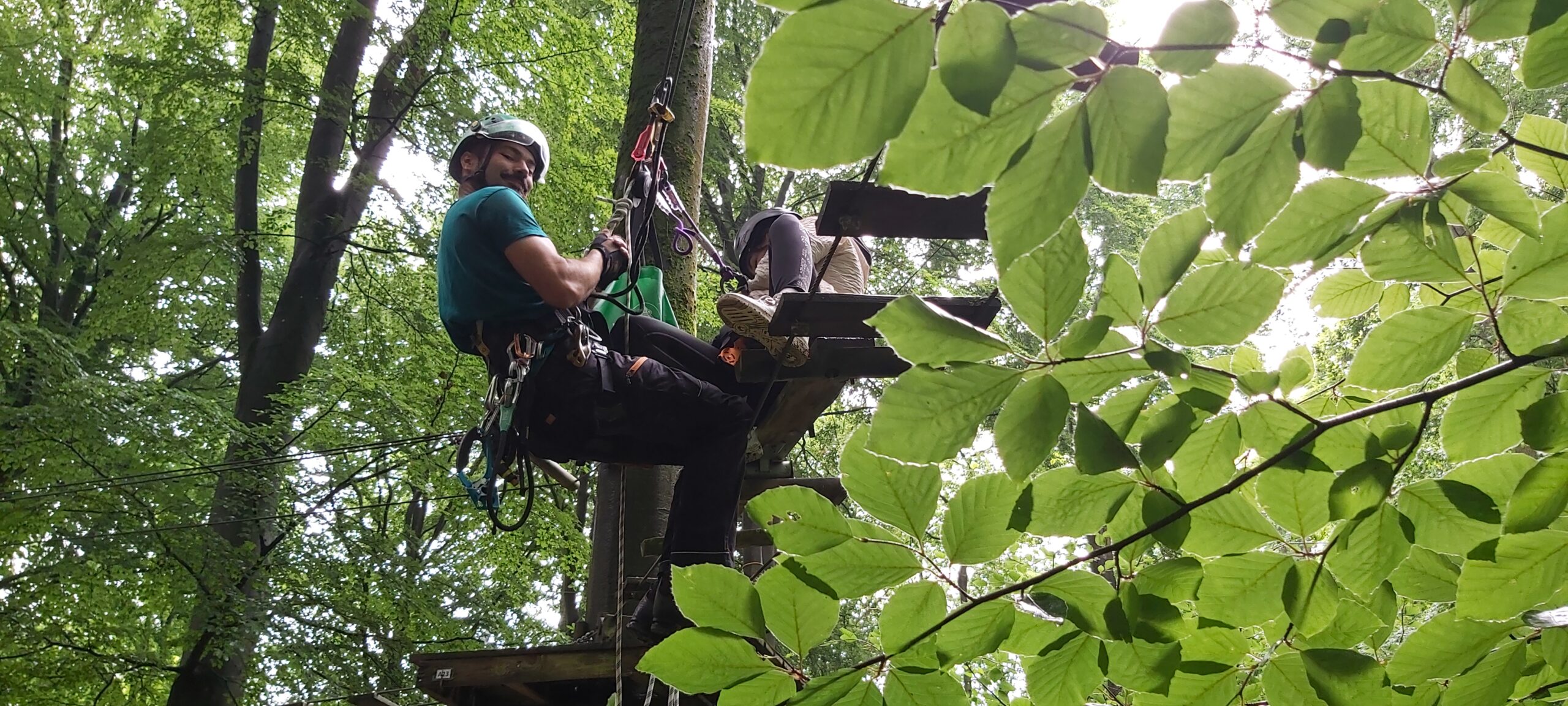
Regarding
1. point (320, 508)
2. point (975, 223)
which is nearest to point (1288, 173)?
point (975, 223)

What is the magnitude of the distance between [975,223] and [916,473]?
1575mm

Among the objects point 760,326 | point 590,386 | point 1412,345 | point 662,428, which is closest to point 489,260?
point 590,386

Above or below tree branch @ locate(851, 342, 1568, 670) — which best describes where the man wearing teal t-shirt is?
above

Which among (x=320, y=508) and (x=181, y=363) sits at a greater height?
(x=181, y=363)

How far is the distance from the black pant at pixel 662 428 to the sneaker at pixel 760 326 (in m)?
0.22

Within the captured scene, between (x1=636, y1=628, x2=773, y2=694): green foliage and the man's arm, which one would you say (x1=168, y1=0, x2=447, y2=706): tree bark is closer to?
the man's arm

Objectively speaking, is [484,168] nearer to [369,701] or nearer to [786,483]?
[786,483]

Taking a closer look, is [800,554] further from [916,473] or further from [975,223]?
[975,223]

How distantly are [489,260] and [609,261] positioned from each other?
34 cm

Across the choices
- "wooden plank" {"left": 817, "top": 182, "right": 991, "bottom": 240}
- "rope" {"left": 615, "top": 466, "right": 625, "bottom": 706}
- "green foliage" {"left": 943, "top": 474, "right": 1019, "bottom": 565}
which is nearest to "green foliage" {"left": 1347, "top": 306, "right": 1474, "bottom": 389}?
"green foliage" {"left": 943, "top": 474, "right": 1019, "bottom": 565}

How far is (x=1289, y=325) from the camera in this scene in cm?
1164

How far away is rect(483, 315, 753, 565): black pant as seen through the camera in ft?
9.06

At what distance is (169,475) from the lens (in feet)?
24.3

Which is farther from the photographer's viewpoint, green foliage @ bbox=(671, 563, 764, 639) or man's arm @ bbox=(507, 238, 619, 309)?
man's arm @ bbox=(507, 238, 619, 309)
